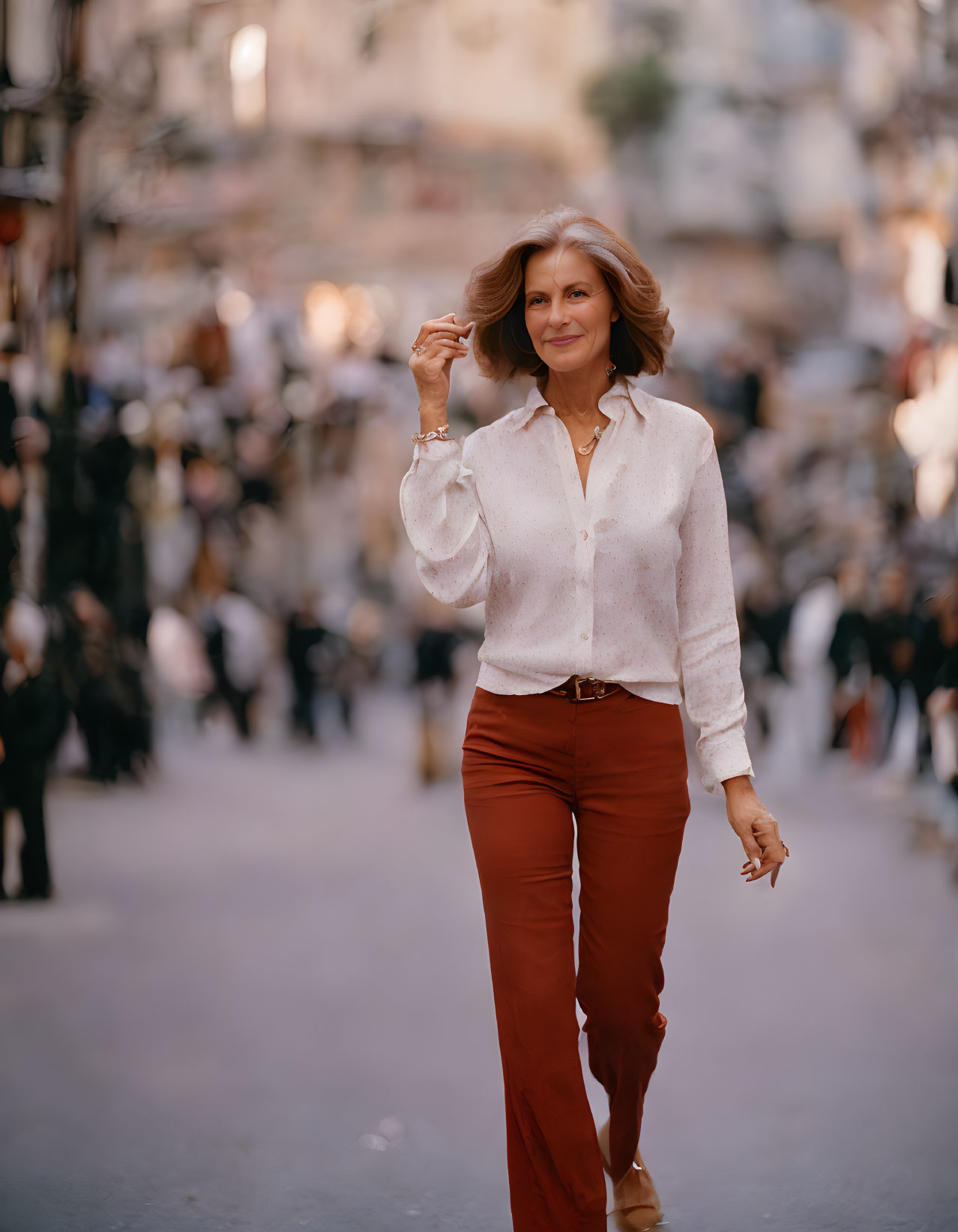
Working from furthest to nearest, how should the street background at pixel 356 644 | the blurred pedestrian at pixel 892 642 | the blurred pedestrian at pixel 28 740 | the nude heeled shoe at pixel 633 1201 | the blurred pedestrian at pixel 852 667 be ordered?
1. the blurred pedestrian at pixel 852 667
2. the blurred pedestrian at pixel 892 642
3. the blurred pedestrian at pixel 28 740
4. the street background at pixel 356 644
5. the nude heeled shoe at pixel 633 1201

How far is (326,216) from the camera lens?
25.4 meters

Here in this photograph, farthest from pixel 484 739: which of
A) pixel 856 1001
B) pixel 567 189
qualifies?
pixel 567 189

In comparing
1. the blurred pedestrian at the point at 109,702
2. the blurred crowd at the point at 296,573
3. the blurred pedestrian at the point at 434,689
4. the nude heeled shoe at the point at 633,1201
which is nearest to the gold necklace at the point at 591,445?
the nude heeled shoe at the point at 633,1201

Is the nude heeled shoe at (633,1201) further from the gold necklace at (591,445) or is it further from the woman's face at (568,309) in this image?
the woman's face at (568,309)

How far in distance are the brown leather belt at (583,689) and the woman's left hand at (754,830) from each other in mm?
273

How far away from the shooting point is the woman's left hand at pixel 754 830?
2.73 m

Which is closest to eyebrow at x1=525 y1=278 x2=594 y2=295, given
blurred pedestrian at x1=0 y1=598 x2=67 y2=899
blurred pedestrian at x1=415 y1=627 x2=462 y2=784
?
blurred pedestrian at x1=0 y1=598 x2=67 y2=899

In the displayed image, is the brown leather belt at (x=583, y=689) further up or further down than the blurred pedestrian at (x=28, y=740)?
further up

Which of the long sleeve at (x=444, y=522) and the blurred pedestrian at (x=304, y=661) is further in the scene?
the blurred pedestrian at (x=304, y=661)

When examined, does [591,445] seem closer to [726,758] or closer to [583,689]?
[583,689]

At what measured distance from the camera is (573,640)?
2.67m

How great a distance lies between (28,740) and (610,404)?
4134 millimetres

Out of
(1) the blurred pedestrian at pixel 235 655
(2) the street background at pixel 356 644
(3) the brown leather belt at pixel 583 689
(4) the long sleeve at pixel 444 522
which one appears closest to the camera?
(4) the long sleeve at pixel 444 522

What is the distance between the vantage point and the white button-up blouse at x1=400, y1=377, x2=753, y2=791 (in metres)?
2.64
